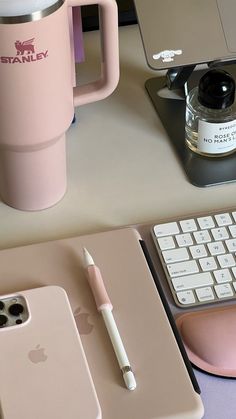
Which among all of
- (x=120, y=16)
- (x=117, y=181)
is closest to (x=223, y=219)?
(x=117, y=181)

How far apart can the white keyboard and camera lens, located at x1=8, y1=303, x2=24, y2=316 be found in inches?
5.5

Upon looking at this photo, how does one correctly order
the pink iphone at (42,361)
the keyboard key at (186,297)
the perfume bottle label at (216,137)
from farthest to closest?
the perfume bottle label at (216,137) → the keyboard key at (186,297) → the pink iphone at (42,361)

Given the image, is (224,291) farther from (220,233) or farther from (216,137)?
(216,137)

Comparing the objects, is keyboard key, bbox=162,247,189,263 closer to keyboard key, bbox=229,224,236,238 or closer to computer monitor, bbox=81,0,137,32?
keyboard key, bbox=229,224,236,238

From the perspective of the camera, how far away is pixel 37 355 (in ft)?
2.03

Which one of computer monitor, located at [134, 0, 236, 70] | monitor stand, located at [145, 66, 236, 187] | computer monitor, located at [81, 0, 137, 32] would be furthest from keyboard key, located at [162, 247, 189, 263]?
computer monitor, located at [81, 0, 137, 32]

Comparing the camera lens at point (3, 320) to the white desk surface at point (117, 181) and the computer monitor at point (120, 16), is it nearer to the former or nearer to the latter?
the white desk surface at point (117, 181)

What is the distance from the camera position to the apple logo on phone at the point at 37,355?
2.02 ft

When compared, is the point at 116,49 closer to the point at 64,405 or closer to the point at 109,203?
the point at 109,203

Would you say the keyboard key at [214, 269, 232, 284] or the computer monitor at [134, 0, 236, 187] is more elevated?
the computer monitor at [134, 0, 236, 187]

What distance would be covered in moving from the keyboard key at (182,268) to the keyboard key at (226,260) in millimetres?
23

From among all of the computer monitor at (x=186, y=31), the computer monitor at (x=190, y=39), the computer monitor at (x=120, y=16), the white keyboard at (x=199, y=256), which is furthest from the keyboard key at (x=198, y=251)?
the computer monitor at (x=120, y=16)

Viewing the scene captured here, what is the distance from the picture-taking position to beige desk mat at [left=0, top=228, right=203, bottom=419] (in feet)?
2.00

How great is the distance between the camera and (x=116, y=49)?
730mm
